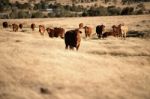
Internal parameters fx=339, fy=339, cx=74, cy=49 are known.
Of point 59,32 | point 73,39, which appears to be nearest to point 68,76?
point 73,39

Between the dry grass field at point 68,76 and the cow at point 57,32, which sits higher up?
the dry grass field at point 68,76

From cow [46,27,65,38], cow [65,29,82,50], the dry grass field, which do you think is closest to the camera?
the dry grass field

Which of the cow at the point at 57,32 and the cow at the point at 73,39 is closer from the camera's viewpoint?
the cow at the point at 73,39

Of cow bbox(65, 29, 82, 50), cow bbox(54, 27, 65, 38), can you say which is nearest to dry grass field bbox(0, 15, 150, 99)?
cow bbox(65, 29, 82, 50)

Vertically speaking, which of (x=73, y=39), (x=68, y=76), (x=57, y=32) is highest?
(x=73, y=39)

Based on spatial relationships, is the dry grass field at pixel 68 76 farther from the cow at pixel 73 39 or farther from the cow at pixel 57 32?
the cow at pixel 57 32

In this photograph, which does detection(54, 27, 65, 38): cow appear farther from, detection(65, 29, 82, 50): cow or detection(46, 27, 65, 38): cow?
detection(65, 29, 82, 50): cow

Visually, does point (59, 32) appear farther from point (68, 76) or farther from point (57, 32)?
point (68, 76)

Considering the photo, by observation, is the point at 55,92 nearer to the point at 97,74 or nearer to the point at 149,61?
the point at 97,74

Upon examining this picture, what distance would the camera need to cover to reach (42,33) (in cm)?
3412

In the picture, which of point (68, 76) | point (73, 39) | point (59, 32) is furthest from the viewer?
point (59, 32)

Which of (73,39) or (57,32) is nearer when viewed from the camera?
(73,39)

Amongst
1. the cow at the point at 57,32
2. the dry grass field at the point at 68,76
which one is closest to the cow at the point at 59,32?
the cow at the point at 57,32

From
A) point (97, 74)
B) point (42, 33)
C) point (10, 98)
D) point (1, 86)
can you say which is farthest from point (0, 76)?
point (42, 33)
